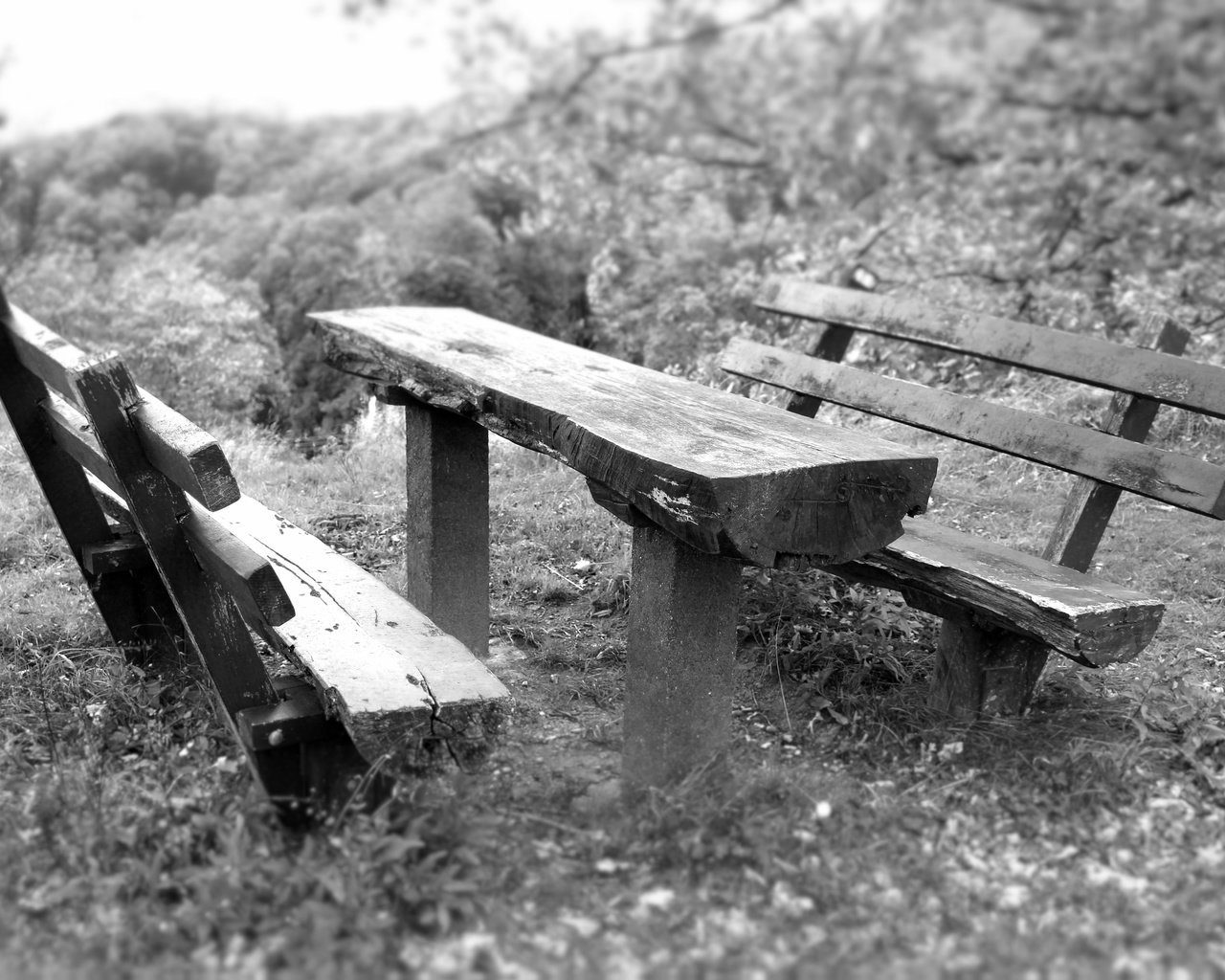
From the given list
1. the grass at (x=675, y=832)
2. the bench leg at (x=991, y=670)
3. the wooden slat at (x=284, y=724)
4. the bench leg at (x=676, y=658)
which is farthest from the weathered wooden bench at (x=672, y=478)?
the wooden slat at (x=284, y=724)

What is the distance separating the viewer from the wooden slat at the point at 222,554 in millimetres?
2164

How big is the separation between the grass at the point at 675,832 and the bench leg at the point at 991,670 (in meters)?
0.07

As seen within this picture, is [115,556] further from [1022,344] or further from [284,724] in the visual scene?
[1022,344]

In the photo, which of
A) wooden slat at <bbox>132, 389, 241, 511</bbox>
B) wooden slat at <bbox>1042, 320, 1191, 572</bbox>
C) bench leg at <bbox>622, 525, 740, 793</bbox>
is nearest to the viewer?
wooden slat at <bbox>132, 389, 241, 511</bbox>

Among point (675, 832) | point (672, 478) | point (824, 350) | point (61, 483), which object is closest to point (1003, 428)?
point (824, 350)

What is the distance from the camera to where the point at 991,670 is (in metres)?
3.03

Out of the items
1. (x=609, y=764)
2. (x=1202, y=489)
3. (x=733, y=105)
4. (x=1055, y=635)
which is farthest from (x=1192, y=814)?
(x=733, y=105)

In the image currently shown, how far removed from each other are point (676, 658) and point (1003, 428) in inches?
57.2

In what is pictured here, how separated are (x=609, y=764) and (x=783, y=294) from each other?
217 cm

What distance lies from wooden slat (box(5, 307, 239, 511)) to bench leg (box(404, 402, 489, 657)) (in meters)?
1.31

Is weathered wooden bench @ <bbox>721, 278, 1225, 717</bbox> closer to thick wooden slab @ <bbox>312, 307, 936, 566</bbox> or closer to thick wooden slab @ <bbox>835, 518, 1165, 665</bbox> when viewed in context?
thick wooden slab @ <bbox>835, 518, 1165, 665</bbox>

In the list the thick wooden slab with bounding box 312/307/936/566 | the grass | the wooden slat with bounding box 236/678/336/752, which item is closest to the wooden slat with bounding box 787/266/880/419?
the grass

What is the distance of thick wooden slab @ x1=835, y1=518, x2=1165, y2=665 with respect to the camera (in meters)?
2.68

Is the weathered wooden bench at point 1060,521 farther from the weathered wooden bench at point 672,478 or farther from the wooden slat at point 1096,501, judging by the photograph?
the weathered wooden bench at point 672,478
